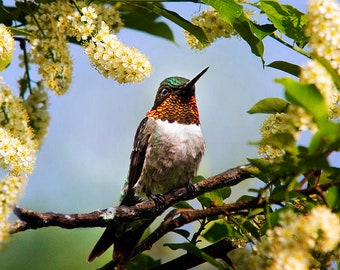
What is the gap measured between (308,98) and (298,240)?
34 centimetres

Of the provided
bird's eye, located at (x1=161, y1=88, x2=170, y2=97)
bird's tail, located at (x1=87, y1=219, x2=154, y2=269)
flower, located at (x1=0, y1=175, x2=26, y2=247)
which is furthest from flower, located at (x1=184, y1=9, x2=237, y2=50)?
flower, located at (x1=0, y1=175, x2=26, y2=247)

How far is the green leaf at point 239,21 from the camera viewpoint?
243 cm

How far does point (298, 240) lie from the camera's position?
158cm

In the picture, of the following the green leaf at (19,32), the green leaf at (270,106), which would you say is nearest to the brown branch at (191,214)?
the green leaf at (270,106)

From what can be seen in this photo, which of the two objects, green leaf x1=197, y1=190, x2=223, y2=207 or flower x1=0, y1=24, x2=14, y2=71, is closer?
green leaf x1=197, y1=190, x2=223, y2=207

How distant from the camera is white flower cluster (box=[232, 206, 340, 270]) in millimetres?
1548

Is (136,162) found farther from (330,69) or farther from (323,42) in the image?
(330,69)

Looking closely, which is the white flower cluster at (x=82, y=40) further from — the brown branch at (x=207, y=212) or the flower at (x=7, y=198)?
the flower at (x=7, y=198)

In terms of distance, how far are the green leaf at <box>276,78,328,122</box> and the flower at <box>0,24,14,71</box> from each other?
1.44 m

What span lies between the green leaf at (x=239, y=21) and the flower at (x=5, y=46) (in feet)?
2.59

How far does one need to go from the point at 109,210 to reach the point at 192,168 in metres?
1.51

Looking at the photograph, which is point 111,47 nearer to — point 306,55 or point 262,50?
point 262,50

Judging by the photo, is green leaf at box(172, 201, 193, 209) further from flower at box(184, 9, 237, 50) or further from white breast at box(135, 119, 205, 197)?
white breast at box(135, 119, 205, 197)

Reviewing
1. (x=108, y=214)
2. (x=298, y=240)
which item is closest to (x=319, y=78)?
(x=298, y=240)
